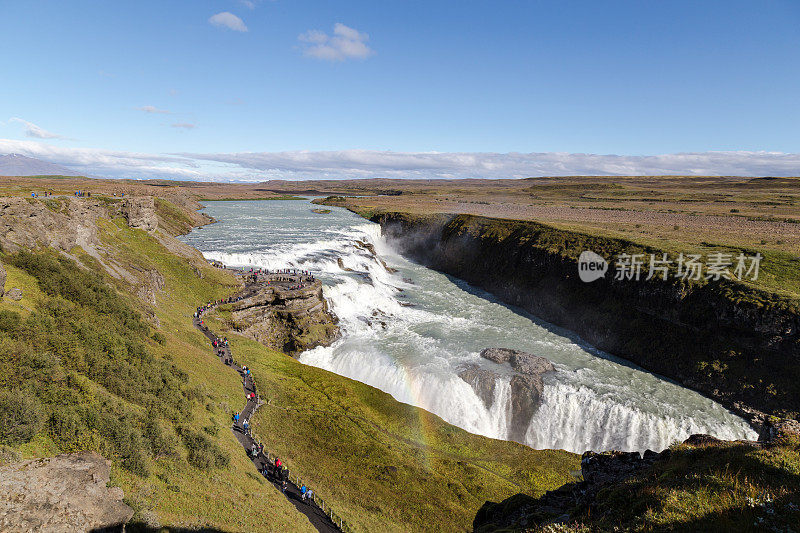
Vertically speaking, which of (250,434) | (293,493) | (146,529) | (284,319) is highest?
(146,529)

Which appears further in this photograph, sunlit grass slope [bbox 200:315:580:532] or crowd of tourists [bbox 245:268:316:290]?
crowd of tourists [bbox 245:268:316:290]

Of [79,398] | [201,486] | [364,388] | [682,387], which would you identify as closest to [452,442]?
[364,388]

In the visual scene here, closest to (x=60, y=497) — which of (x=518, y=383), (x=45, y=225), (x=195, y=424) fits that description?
(x=195, y=424)

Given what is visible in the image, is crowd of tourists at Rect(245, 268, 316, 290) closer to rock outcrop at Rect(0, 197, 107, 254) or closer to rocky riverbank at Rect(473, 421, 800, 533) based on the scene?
rock outcrop at Rect(0, 197, 107, 254)

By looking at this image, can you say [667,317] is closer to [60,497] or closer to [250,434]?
[250,434]

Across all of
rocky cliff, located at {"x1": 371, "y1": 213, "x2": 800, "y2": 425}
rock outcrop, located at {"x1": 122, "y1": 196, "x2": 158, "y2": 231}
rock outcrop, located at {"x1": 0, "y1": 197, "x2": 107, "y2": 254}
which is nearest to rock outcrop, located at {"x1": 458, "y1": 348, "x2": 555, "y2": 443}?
rocky cliff, located at {"x1": 371, "y1": 213, "x2": 800, "y2": 425}

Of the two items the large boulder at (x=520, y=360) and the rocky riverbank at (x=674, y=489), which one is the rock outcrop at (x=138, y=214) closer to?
the large boulder at (x=520, y=360)
